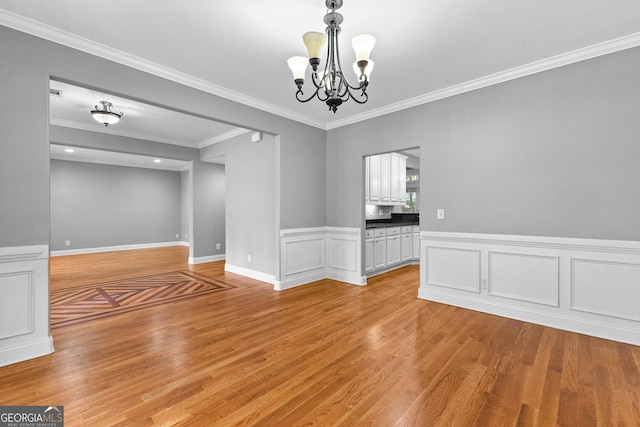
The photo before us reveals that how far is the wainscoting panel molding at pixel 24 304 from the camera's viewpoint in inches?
88.2

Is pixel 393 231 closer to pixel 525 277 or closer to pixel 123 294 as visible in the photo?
pixel 525 277

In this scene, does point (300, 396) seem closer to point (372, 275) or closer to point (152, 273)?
point (372, 275)

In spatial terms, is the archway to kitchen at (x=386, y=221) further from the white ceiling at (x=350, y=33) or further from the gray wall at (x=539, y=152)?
the white ceiling at (x=350, y=33)

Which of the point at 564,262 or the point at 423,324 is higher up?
the point at 564,262

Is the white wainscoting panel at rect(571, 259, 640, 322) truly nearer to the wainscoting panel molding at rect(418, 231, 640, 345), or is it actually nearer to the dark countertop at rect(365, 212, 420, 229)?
the wainscoting panel molding at rect(418, 231, 640, 345)

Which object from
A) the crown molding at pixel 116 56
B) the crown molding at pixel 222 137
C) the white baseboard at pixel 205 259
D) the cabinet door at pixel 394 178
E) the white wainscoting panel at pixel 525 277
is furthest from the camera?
the white baseboard at pixel 205 259

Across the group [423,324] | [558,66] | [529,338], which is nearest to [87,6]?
[423,324]

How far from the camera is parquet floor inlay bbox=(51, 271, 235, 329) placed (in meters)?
3.39

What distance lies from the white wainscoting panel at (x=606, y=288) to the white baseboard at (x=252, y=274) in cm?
382

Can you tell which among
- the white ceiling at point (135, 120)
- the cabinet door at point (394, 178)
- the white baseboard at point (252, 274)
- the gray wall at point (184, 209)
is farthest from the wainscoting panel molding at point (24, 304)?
the gray wall at point (184, 209)

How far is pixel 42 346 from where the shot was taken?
2.38m

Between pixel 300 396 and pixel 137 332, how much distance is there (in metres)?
1.98

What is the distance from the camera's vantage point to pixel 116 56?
2.77 metres

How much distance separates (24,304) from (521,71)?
526 centimetres
